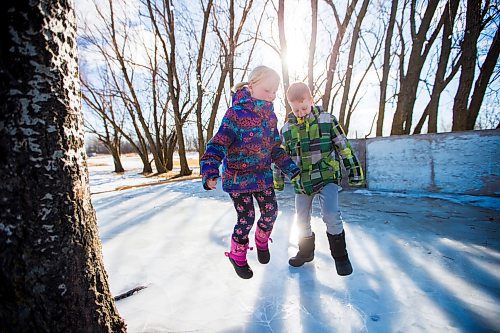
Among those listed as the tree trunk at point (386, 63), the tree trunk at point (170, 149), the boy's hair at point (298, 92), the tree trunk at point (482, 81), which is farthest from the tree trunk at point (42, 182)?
the tree trunk at point (170, 149)

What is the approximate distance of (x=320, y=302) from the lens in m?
1.58

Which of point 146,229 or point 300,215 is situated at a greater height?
point 300,215

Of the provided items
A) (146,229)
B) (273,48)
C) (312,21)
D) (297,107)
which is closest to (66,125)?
(297,107)

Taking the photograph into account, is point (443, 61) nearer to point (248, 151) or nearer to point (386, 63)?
point (386, 63)

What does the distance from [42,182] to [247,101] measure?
50.1 inches

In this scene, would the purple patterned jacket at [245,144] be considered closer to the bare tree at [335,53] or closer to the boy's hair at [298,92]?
the boy's hair at [298,92]

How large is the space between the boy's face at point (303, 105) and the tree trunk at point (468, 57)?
557cm

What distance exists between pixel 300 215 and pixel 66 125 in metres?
1.73

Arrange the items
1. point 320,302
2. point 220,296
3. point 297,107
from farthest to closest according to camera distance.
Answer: point 297,107, point 220,296, point 320,302

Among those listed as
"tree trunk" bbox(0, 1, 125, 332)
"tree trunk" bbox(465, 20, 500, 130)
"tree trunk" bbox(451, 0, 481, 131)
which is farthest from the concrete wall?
"tree trunk" bbox(0, 1, 125, 332)

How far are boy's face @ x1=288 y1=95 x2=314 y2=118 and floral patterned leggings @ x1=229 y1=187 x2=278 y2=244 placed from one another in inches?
26.1

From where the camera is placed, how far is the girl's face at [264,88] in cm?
180

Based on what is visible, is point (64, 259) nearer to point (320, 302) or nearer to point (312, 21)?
point (320, 302)

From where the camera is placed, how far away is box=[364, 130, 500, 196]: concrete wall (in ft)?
13.3
